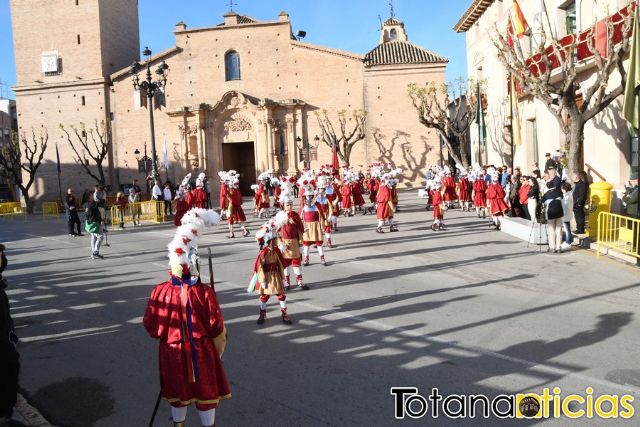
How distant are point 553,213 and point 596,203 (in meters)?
2.47

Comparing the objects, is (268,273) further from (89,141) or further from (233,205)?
(89,141)

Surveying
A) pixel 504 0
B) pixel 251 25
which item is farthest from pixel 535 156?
pixel 251 25

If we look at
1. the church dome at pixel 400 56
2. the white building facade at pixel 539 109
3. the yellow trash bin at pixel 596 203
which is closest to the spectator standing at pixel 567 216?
the yellow trash bin at pixel 596 203

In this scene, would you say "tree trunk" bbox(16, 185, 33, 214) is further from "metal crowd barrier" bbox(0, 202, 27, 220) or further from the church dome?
the church dome

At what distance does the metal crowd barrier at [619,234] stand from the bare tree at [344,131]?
26.9 metres

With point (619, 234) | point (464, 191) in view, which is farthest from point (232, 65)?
point (619, 234)

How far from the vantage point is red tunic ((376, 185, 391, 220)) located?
16578 mm

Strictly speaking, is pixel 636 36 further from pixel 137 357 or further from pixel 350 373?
pixel 137 357

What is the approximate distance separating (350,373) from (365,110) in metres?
35.3

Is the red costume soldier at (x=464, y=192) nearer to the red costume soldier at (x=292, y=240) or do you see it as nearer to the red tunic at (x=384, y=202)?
the red tunic at (x=384, y=202)

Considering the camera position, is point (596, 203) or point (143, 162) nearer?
point (596, 203)

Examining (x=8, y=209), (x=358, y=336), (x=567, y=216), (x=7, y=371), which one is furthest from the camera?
(x=8, y=209)

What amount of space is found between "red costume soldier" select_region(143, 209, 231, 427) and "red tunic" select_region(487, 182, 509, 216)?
538 inches

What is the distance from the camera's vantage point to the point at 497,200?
1680 centimetres
